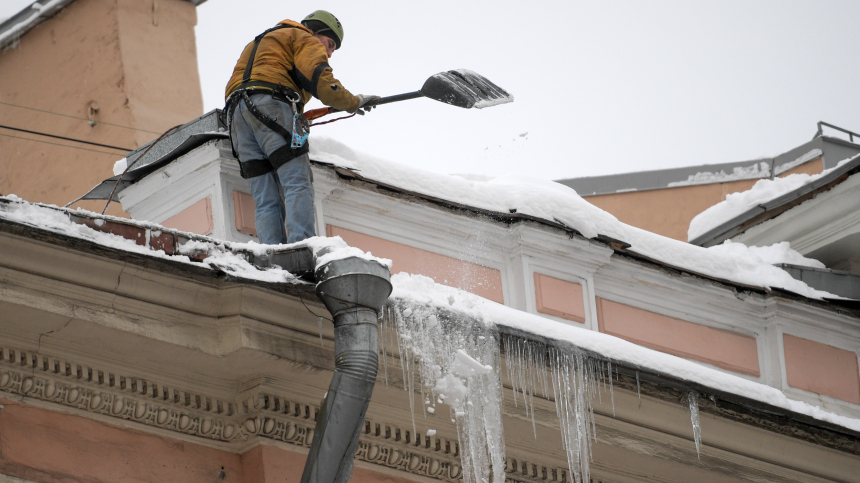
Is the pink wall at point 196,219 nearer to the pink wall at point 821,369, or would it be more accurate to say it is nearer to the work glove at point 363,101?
the work glove at point 363,101

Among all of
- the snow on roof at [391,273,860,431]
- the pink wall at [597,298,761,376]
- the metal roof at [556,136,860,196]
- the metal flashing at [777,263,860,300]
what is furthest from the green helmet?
the metal roof at [556,136,860,196]

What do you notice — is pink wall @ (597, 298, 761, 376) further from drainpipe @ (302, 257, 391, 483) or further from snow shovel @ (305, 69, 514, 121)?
drainpipe @ (302, 257, 391, 483)

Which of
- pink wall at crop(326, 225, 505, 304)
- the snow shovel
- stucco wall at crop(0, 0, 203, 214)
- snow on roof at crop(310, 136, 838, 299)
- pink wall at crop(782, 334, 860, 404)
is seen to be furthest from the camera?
stucco wall at crop(0, 0, 203, 214)

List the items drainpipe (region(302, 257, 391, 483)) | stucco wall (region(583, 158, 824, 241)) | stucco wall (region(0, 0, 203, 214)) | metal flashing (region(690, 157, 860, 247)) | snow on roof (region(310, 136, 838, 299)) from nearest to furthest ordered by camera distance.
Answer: drainpipe (region(302, 257, 391, 483))
snow on roof (region(310, 136, 838, 299))
metal flashing (region(690, 157, 860, 247))
stucco wall (region(0, 0, 203, 214))
stucco wall (region(583, 158, 824, 241))

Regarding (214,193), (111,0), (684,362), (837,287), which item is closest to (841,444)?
(684,362)

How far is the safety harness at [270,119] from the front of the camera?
22.9ft

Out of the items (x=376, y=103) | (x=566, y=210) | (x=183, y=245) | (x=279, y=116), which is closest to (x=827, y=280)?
(x=566, y=210)

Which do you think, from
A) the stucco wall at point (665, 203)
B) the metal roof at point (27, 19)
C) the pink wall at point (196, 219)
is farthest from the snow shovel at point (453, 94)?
the stucco wall at point (665, 203)

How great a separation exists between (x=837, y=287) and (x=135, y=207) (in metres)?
5.06

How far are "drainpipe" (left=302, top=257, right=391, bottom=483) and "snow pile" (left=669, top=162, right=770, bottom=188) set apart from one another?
10.3 meters

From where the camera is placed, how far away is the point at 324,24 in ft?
24.5

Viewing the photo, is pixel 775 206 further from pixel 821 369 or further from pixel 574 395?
pixel 574 395

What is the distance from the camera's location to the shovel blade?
753 cm

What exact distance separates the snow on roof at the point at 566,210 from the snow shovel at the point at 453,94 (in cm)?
52
